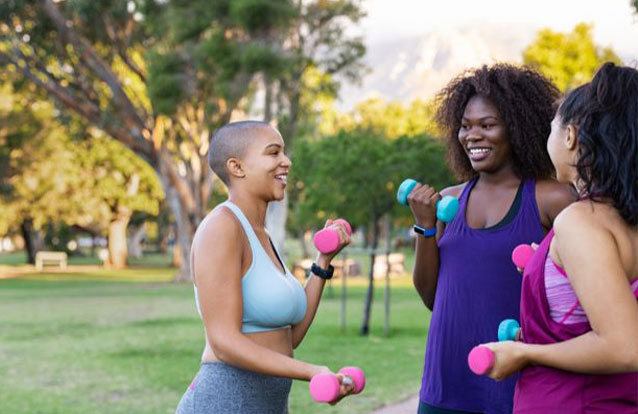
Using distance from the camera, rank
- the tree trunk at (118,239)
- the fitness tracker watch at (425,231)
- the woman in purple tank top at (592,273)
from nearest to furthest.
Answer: the woman in purple tank top at (592,273) → the fitness tracker watch at (425,231) → the tree trunk at (118,239)

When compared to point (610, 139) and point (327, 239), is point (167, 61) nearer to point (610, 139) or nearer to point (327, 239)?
point (327, 239)

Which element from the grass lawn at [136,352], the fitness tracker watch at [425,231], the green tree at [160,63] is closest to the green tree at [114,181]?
the green tree at [160,63]

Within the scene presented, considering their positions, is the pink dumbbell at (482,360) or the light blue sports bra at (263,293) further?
the light blue sports bra at (263,293)

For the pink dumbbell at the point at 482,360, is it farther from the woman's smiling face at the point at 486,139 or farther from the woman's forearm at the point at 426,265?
the woman's smiling face at the point at 486,139

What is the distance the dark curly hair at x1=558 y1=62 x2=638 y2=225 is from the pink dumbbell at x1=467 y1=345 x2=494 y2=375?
0.46 m

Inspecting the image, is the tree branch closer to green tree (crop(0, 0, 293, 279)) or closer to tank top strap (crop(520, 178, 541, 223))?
green tree (crop(0, 0, 293, 279))

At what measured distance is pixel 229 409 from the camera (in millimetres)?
2699

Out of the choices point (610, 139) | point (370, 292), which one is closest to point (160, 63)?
point (370, 292)

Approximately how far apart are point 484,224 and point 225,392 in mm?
1113

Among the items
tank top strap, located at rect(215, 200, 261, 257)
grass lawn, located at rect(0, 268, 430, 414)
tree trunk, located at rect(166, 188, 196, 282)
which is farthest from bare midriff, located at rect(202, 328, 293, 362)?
tree trunk, located at rect(166, 188, 196, 282)

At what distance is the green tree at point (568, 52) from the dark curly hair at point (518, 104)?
107ft

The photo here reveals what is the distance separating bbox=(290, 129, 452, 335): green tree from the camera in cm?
1393

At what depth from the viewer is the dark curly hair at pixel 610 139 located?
6.94ft

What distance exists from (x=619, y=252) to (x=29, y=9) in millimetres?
28376
